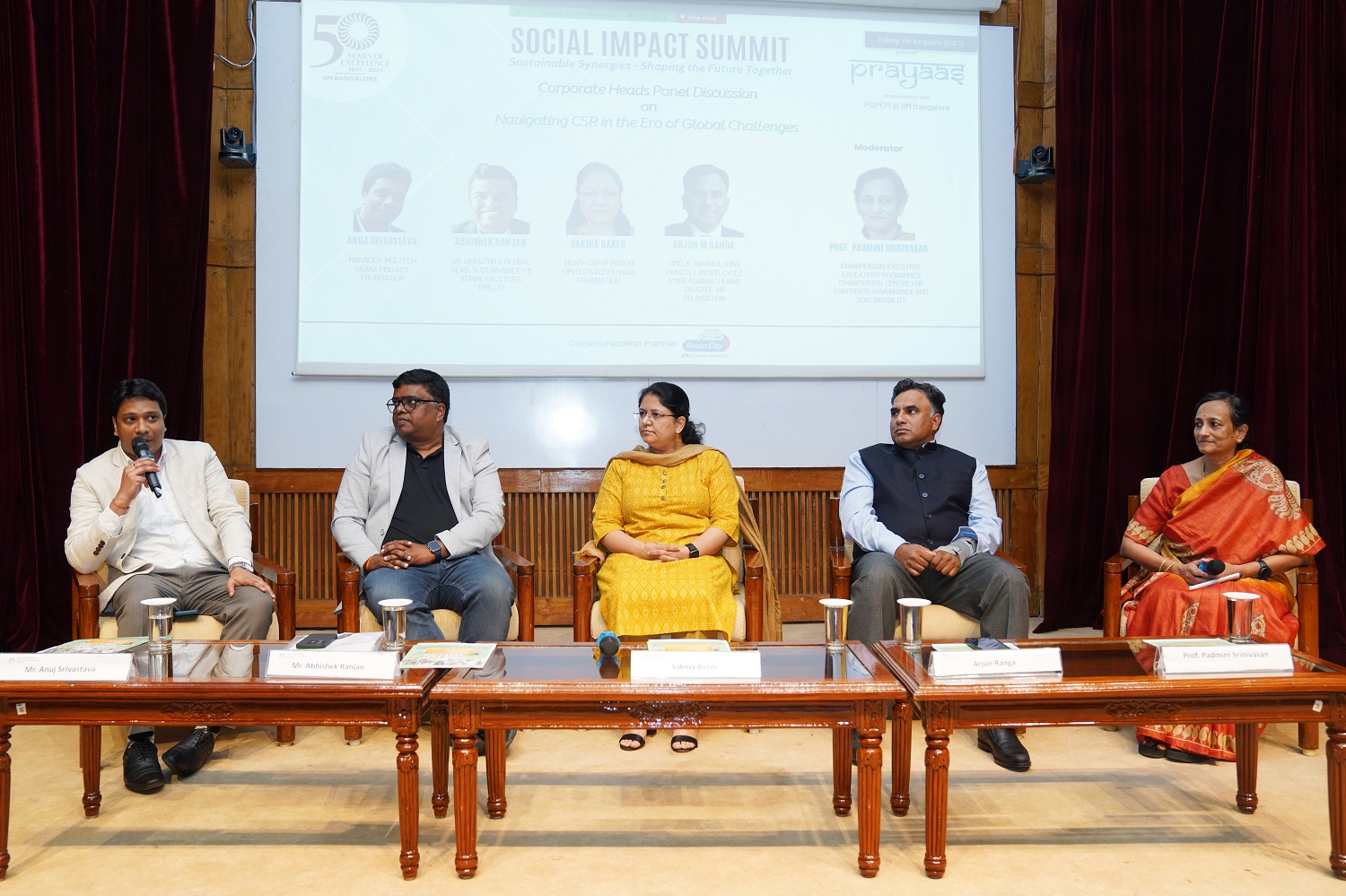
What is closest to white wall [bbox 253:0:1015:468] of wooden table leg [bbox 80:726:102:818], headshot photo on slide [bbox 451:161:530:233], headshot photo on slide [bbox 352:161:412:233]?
headshot photo on slide [bbox 352:161:412:233]

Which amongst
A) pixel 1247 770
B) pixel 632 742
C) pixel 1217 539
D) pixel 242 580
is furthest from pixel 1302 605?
pixel 242 580

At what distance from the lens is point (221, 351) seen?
13.4ft

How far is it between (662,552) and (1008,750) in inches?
43.6

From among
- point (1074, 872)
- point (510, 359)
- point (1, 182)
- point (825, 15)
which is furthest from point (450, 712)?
point (825, 15)

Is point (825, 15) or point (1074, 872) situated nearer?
point (1074, 872)

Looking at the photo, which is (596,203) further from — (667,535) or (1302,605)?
(1302,605)

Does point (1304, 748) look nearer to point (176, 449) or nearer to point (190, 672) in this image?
point (190, 672)

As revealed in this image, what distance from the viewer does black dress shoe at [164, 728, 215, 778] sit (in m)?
2.52

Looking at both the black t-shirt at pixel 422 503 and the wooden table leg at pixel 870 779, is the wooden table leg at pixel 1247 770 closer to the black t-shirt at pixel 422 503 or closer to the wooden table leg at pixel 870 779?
the wooden table leg at pixel 870 779

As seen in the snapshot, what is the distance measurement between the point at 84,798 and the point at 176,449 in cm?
115

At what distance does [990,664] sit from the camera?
6.57 feet

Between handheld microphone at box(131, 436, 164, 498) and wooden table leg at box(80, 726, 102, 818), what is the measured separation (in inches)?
26.7

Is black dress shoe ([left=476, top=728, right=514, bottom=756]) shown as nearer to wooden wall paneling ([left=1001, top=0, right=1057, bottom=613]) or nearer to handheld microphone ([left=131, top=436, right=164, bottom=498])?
handheld microphone ([left=131, top=436, right=164, bottom=498])

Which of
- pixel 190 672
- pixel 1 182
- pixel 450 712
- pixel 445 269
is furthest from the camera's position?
pixel 445 269
